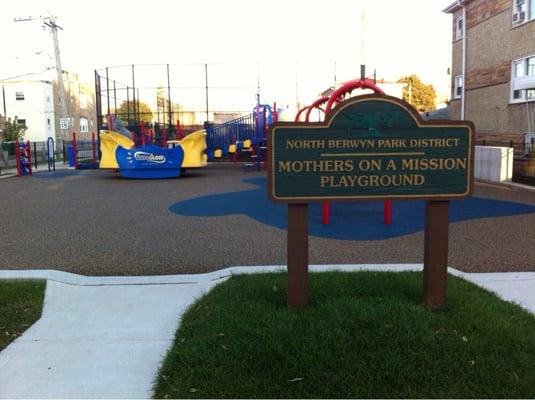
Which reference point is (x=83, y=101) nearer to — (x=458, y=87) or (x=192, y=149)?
(x=458, y=87)

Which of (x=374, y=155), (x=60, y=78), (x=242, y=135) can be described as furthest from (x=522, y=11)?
(x=60, y=78)

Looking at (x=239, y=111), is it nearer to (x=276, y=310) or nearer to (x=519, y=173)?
(x=519, y=173)

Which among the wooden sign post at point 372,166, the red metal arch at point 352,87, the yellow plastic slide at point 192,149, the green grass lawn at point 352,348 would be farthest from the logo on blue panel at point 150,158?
the wooden sign post at point 372,166

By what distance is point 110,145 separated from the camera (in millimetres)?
18969

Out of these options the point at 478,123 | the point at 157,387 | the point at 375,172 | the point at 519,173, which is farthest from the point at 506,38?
the point at 157,387

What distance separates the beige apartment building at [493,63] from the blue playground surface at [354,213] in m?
7.40

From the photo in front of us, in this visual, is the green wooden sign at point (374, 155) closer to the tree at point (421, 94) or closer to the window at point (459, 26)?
the window at point (459, 26)

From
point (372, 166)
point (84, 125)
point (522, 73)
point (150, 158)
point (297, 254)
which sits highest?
Answer: point (522, 73)

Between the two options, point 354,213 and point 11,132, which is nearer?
point 354,213

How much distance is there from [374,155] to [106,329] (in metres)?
2.65

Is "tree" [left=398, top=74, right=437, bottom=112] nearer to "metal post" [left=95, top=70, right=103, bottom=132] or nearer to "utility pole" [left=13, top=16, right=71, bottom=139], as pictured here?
"utility pole" [left=13, top=16, right=71, bottom=139]

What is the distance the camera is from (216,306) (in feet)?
15.3

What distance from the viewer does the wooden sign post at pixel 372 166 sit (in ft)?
14.6

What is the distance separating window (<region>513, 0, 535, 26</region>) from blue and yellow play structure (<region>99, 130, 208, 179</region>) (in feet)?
40.0
